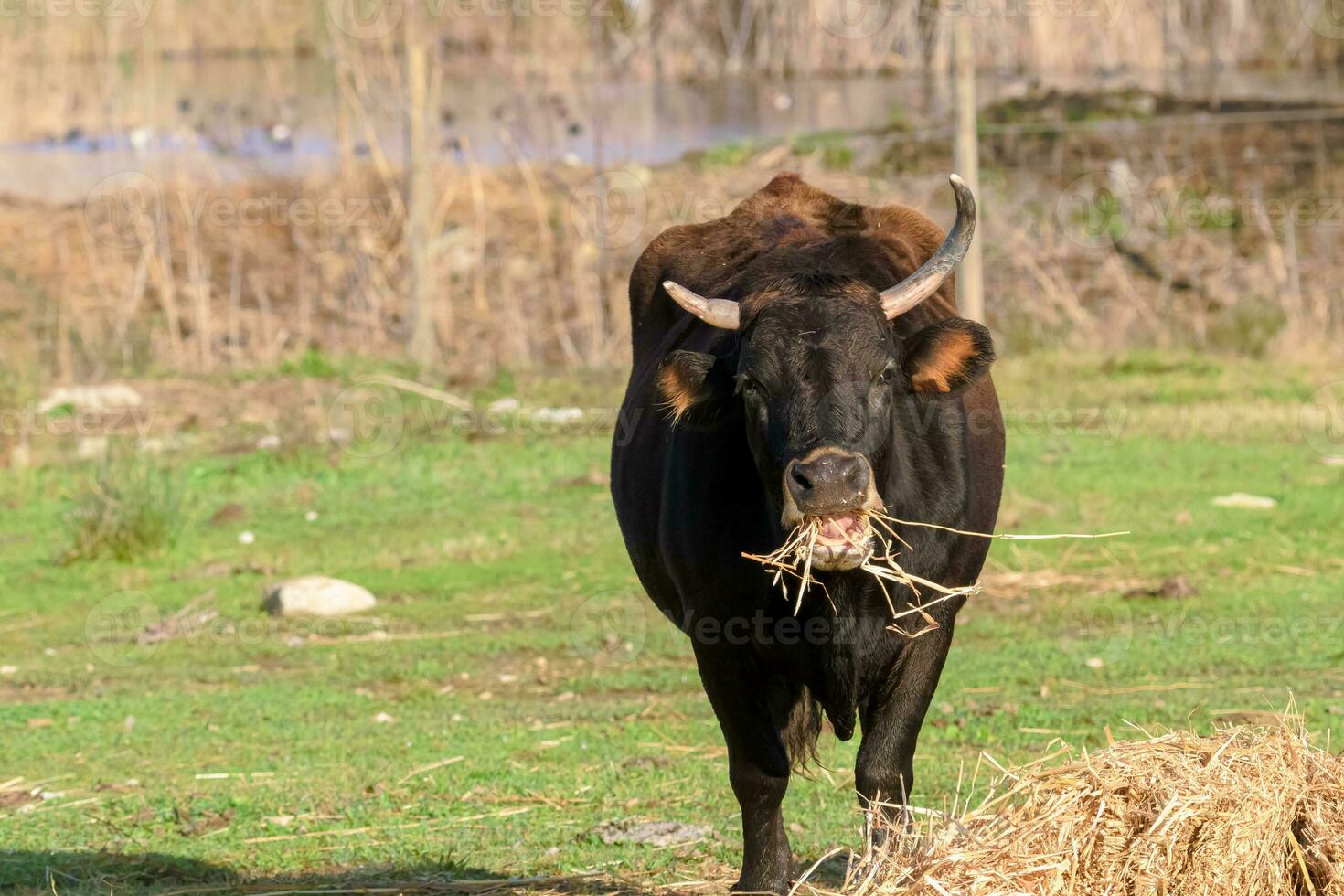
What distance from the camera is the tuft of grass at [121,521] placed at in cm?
1287

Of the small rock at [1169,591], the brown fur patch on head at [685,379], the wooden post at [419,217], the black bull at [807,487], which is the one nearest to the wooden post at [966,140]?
the wooden post at [419,217]

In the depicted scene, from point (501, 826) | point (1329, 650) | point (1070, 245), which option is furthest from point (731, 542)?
point (1070, 245)

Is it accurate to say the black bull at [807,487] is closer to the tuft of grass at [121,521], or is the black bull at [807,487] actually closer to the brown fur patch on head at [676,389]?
the brown fur patch on head at [676,389]

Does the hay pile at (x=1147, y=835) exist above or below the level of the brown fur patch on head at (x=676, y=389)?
below

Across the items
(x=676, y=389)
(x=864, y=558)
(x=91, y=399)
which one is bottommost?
(x=91, y=399)

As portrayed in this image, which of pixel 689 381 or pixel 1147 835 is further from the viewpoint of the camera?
pixel 689 381

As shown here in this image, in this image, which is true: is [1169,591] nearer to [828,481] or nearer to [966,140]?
[828,481]

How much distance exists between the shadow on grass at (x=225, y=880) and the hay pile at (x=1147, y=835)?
197cm

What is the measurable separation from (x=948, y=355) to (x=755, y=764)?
1.58 meters

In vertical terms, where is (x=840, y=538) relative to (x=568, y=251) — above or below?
above

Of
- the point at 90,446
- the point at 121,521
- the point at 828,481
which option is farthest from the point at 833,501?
the point at 90,446

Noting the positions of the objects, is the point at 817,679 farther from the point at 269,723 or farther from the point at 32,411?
the point at 32,411

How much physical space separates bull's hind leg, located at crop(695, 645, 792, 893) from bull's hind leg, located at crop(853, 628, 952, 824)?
32 cm

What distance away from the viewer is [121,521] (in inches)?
507
